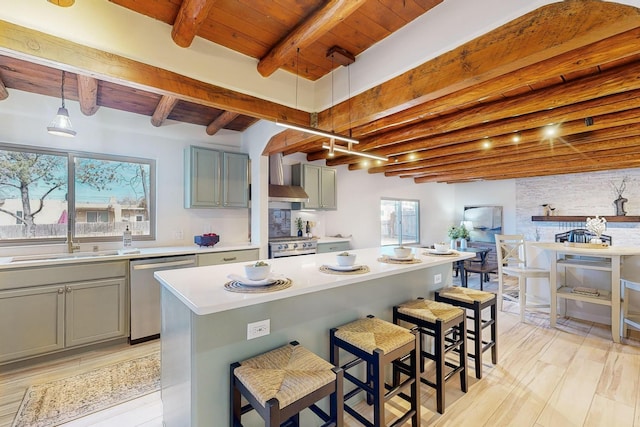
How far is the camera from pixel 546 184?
7.11m

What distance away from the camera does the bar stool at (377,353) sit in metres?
1.62

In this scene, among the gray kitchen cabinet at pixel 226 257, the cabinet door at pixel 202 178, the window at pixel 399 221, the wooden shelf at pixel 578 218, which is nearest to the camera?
the gray kitchen cabinet at pixel 226 257

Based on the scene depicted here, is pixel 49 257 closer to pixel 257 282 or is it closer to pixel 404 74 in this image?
pixel 257 282

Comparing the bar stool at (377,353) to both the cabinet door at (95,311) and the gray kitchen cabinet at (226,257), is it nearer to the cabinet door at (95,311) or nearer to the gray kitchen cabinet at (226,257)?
the gray kitchen cabinet at (226,257)

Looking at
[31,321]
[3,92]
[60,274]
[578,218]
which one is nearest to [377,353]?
[60,274]

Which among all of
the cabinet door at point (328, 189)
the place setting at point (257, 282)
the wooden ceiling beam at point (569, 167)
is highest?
the wooden ceiling beam at point (569, 167)

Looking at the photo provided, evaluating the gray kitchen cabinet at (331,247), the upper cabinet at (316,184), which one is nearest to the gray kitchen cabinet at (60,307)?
the gray kitchen cabinet at (331,247)

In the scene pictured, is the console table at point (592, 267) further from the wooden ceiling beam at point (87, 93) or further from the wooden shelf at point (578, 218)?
the wooden ceiling beam at point (87, 93)

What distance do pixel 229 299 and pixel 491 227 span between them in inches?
331

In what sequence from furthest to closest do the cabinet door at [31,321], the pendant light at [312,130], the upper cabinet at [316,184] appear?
the upper cabinet at [316,184], the cabinet door at [31,321], the pendant light at [312,130]

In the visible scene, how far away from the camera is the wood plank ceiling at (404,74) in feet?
5.69

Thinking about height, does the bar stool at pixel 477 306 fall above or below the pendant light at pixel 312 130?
below

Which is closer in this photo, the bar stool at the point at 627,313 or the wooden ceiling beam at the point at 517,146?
the bar stool at the point at 627,313

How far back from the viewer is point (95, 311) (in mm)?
2898
